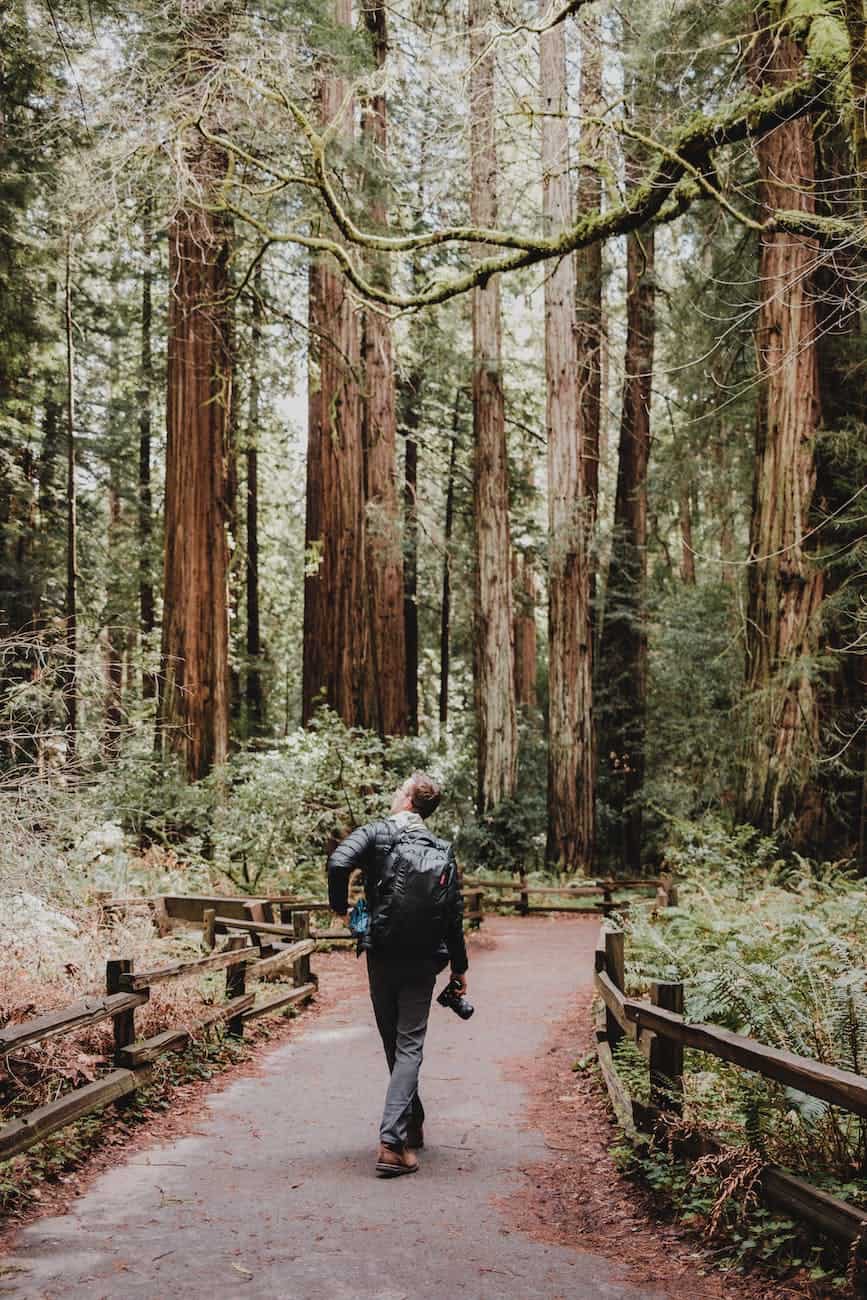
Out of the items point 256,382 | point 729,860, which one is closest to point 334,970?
point 729,860

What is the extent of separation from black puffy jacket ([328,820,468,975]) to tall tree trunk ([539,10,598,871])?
49.7ft

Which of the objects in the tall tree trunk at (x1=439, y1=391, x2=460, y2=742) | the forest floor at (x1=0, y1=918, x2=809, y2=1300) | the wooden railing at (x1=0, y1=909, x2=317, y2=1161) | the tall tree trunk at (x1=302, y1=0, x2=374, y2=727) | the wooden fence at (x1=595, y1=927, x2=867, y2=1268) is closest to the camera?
the wooden fence at (x1=595, y1=927, x2=867, y2=1268)

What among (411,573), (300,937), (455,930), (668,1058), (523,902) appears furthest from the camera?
(411,573)

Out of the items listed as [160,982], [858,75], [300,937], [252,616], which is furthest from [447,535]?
[160,982]

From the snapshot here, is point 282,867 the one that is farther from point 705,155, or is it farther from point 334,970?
point 705,155

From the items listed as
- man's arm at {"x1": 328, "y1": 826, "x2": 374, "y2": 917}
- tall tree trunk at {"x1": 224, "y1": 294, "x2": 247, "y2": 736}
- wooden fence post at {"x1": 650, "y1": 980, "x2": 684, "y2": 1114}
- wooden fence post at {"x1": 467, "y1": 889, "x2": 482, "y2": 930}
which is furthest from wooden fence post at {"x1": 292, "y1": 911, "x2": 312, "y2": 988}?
tall tree trunk at {"x1": 224, "y1": 294, "x2": 247, "y2": 736}

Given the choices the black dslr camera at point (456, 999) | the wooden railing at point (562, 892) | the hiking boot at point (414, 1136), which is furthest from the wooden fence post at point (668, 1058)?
the wooden railing at point (562, 892)

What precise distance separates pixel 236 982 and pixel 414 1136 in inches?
114

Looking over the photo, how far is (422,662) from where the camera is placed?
134 feet

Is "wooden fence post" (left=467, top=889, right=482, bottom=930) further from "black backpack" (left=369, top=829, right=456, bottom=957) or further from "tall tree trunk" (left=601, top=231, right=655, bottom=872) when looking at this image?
"black backpack" (left=369, top=829, right=456, bottom=957)

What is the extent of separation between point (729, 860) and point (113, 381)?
69.1ft

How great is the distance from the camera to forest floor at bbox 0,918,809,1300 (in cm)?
409

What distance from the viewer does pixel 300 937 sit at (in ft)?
A: 34.4

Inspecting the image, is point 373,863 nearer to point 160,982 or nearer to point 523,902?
point 160,982
